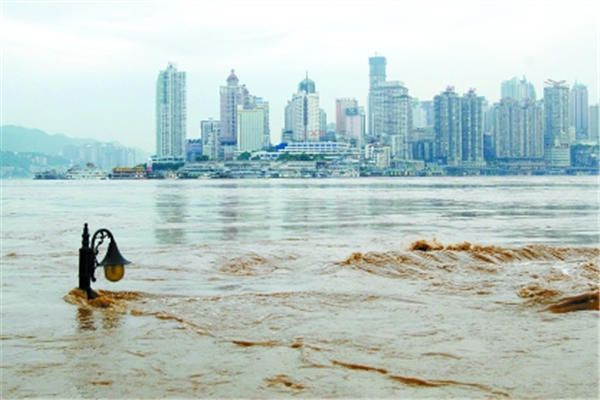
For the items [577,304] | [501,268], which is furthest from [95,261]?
[501,268]

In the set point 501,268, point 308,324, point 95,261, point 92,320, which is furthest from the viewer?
point 501,268

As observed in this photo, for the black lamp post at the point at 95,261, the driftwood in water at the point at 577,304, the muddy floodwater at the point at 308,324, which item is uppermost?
the black lamp post at the point at 95,261

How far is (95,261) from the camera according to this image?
10.5 metres

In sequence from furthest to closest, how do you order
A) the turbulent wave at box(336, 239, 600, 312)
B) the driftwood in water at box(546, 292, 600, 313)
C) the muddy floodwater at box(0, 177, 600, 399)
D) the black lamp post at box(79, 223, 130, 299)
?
1. the turbulent wave at box(336, 239, 600, 312)
2. the driftwood in water at box(546, 292, 600, 313)
3. the black lamp post at box(79, 223, 130, 299)
4. the muddy floodwater at box(0, 177, 600, 399)

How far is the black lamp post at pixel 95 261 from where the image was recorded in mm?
9742

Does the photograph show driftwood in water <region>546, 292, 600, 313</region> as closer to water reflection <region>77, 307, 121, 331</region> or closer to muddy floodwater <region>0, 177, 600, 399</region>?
muddy floodwater <region>0, 177, 600, 399</region>

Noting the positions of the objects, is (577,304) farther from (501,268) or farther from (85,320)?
(85,320)

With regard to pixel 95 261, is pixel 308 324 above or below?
below

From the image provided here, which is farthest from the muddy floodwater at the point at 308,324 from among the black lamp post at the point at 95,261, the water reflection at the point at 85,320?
the black lamp post at the point at 95,261

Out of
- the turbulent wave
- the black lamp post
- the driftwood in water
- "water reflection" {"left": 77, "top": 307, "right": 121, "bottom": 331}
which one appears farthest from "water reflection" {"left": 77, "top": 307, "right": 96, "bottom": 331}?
the driftwood in water

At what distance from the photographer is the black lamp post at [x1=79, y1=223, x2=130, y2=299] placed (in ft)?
32.0

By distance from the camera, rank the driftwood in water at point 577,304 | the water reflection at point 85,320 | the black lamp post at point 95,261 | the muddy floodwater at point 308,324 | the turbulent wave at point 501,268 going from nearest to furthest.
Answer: the muddy floodwater at point 308,324 → the water reflection at point 85,320 → the black lamp post at point 95,261 → the driftwood in water at point 577,304 → the turbulent wave at point 501,268

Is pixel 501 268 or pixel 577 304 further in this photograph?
pixel 501 268

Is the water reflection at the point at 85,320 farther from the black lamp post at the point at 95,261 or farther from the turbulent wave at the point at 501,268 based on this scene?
the turbulent wave at the point at 501,268
